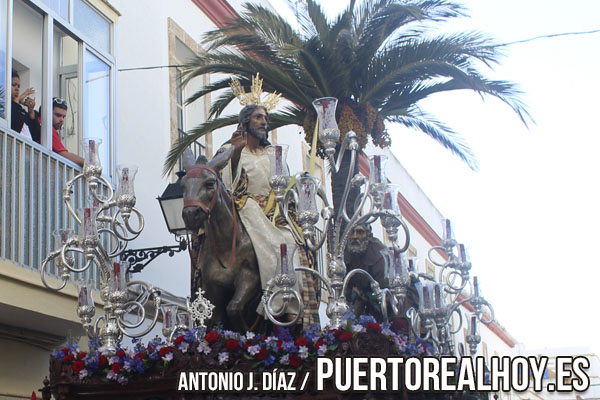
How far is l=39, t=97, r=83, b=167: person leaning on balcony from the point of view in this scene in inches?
387

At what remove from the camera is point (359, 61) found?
1134cm

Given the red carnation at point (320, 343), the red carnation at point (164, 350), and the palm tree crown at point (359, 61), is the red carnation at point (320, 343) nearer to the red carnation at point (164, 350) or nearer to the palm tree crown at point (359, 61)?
the red carnation at point (164, 350)

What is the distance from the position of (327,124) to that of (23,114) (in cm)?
348

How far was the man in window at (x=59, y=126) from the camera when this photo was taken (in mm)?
9836

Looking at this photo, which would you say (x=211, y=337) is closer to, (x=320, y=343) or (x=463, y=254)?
(x=320, y=343)

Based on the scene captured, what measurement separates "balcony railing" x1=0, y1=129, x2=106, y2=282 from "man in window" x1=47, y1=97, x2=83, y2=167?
3.4 inches

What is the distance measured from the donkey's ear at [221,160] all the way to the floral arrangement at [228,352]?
4.46 feet

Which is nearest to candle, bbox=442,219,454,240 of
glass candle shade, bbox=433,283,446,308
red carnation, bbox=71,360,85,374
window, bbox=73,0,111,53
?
glass candle shade, bbox=433,283,446,308

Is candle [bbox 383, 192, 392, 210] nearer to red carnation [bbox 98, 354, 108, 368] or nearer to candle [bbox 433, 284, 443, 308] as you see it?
candle [bbox 433, 284, 443, 308]

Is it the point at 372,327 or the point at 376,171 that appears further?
the point at 376,171

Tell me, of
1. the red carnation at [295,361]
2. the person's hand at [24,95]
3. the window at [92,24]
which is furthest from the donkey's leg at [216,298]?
the window at [92,24]

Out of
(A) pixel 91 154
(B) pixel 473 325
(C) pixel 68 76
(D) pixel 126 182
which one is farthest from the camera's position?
(C) pixel 68 76

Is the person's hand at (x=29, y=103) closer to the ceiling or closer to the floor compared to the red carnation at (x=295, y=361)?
closer to the ceiling

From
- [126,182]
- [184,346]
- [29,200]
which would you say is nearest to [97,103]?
[29,200]
